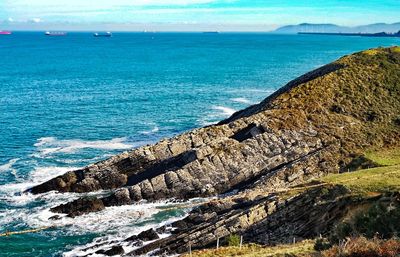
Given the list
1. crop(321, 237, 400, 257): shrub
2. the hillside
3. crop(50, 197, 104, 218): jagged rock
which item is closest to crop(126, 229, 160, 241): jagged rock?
the hillside

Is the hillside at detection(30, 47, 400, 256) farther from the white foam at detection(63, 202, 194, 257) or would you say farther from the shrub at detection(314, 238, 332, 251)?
the shrub at detection(314, 238, 332, 251)

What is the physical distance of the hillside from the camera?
3916 centimetres

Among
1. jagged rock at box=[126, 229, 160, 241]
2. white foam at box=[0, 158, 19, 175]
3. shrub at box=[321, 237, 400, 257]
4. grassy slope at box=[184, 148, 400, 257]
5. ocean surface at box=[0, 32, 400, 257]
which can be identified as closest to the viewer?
shrub at box=[321, 237, 400, 257]

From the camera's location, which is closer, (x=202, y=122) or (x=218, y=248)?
(x=218, y=248)

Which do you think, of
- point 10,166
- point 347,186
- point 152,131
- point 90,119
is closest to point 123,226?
point 347,186

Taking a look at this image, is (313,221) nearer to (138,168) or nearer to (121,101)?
(138,168)

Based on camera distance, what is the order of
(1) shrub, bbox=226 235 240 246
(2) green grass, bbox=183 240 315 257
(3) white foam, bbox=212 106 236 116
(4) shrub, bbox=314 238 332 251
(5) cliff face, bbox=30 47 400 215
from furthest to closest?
(3) white foam, bbox=212 106 236 116 → (5) cliff face, bbox=30 47 400 215 → (1) shrub, bbox=226 235 240 246 → (2) green grass, bbox=183 240 315 257 → (4) shrub, bbox=314 238 332 251

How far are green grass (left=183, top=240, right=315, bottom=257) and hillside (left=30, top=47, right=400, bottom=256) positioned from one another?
3.44m

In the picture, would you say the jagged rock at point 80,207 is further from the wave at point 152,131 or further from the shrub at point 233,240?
the wave at point 152,131

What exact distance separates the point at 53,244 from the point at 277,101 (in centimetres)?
3930

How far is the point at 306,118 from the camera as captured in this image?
66.1 metres

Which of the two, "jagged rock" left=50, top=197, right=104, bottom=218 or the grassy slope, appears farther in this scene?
"jagged rock" left=50, top=197, right=104, bottom=218

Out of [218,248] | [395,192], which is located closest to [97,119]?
[218,248]

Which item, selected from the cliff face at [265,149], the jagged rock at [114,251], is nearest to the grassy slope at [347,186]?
the jagged rock at [114,251]
